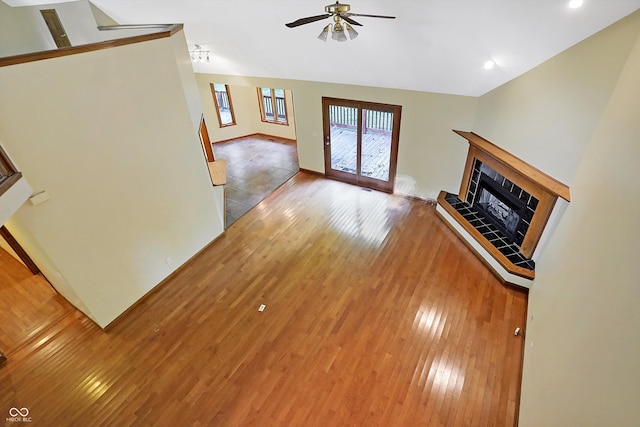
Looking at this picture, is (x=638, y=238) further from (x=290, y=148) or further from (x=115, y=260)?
(x=290, y=148)

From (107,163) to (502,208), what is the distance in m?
5.49

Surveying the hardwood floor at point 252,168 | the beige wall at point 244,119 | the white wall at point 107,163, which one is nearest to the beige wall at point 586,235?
the white wall at point 107,163

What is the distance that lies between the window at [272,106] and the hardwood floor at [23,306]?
6787 millimetres

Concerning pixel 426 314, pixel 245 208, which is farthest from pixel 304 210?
pixel 426 314

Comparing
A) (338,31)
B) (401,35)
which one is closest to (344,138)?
(401,35)

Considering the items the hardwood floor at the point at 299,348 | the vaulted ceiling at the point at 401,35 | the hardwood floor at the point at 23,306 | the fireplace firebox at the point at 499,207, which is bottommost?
the hardwood floor at the point at 299,348

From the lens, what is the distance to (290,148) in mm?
8914

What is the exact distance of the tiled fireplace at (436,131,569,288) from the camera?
3.99m

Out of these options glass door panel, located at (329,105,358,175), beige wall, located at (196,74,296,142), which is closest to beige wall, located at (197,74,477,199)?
glass door panel, located at (329,105,358,175)

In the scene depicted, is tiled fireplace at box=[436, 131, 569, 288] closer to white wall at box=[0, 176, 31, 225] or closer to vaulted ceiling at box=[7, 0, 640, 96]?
vaulted ceiling at box=[7, 0, 640, 96]

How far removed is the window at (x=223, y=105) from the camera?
881 centimetres

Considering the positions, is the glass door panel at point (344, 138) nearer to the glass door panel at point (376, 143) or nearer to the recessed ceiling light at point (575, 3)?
the glass door panel at point (376, 143)

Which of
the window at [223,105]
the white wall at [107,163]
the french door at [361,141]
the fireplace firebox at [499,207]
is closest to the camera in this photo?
the white wall at [107,163]

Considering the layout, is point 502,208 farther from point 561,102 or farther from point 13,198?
point 13,198
